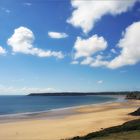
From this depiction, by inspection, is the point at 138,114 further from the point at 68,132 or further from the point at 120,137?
the point at 120,137

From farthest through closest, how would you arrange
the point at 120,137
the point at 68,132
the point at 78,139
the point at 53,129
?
the point at 53,129
the point at 68,132
the point at 78,139
the point at 120,137

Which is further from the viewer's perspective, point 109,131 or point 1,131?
point 1,131

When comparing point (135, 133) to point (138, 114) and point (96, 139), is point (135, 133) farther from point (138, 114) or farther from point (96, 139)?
point (138, 114)

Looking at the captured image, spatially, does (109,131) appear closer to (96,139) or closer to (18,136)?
(96,139)

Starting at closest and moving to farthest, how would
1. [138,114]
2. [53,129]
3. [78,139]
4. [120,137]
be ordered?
1. [120,137]
2. [78,139]
3. [53,129]
4. [138,114]

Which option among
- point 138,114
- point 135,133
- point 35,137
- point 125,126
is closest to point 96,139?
point 135,133

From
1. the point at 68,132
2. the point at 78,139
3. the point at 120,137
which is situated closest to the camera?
the point at 120,137

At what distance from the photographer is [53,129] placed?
1157 inches

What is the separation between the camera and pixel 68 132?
27.3 metres

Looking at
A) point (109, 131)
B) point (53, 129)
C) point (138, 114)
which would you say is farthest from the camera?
point (138, 114)

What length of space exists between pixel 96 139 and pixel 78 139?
2.26 meters

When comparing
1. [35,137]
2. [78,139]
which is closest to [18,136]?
[35,137]

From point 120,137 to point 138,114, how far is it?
88.0 feet

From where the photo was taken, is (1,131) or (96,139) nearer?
(96,139)
